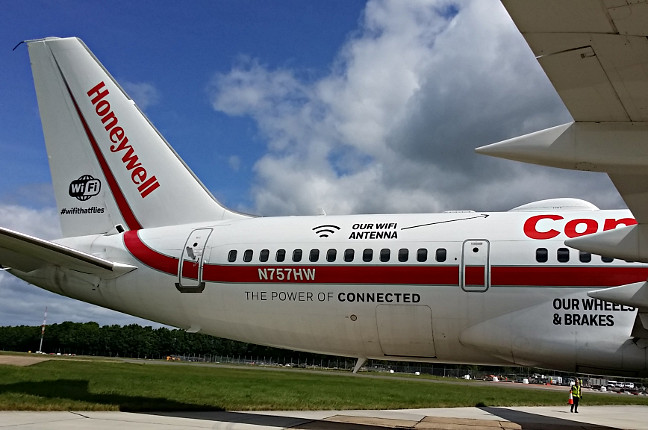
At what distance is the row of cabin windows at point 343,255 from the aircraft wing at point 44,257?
3.28 metres

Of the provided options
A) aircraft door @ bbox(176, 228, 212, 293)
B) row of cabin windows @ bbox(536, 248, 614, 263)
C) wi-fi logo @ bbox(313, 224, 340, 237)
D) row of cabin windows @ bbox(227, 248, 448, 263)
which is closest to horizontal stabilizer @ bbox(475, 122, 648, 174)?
row of cabin windows @ bbox(536, 248, 614, 263)

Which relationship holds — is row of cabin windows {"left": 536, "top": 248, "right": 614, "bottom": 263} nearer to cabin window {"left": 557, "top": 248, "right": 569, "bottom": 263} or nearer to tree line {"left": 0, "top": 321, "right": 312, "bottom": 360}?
→ cabin window {"left": 557, "top": 248, "right": 569, "bottom": 263}

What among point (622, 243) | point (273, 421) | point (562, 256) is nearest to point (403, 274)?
point (562, 256)

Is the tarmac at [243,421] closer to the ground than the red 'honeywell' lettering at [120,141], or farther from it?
closer to the ground

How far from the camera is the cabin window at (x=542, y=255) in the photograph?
11500 mm

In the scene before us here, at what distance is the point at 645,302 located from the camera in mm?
9203

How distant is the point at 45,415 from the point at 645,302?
1228cm

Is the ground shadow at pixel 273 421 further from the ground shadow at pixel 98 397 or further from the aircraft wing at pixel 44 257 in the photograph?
the aircraft wing at pixel 44 257

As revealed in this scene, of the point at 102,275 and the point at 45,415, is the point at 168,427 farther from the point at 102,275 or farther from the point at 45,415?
the point at 102,275

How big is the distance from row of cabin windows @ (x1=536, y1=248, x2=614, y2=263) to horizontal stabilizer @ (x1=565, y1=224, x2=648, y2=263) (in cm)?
260

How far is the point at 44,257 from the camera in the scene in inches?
552

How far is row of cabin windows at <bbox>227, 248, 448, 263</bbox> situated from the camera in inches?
483

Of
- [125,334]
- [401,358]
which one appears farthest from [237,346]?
[401,358]

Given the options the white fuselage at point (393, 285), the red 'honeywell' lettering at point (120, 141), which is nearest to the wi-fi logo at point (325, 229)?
the white fuselage at point (393, 285)
